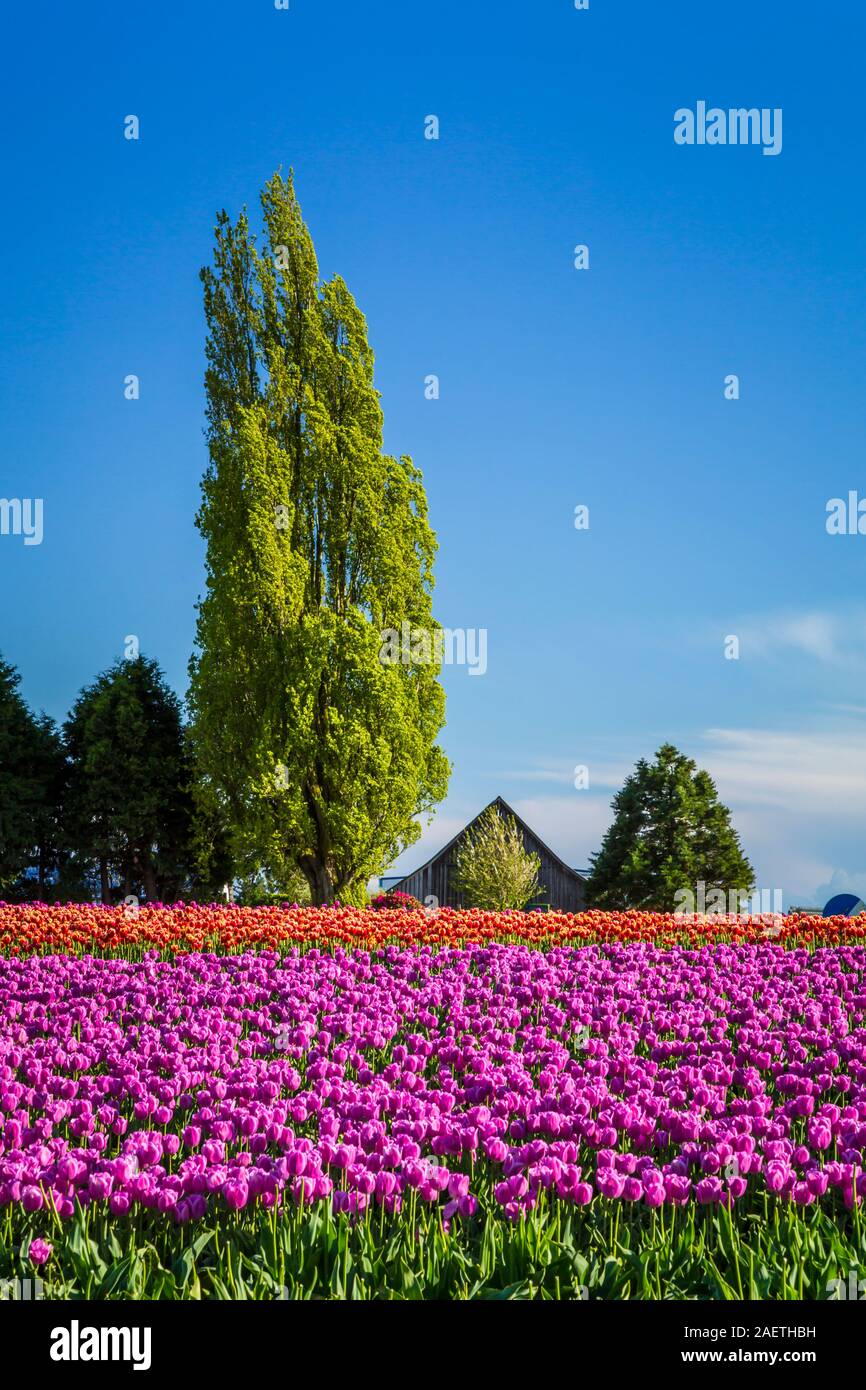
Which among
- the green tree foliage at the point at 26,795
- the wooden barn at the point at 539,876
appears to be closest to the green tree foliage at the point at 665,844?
the wooden barn at the point at 539,876

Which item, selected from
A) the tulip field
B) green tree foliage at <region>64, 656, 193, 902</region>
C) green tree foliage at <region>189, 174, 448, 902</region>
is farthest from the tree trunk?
the tulip field

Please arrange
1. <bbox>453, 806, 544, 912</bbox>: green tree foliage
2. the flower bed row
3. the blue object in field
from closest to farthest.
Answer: the flower bed row → the blue object in field → <bbox>453, 806, 544, 912</bbox>: green tree foliage

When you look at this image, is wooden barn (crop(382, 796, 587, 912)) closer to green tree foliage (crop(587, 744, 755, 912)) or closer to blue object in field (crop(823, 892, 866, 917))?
green tree foliage (crop(587, 744, 755, 912))

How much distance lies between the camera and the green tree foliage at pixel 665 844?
112 ft

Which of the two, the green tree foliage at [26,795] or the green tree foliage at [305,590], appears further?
the green tree foliage at [26,795]

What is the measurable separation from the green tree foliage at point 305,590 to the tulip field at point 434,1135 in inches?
627

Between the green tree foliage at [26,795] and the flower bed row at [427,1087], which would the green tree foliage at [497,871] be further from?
the flower bed row at [427,1087]

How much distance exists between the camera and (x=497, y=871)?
118 feet

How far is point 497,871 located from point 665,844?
18.0 ft

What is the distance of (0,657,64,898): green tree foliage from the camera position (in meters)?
33.5

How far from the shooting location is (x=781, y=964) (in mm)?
11148

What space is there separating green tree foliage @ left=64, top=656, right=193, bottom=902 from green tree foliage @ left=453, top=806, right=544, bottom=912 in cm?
950
